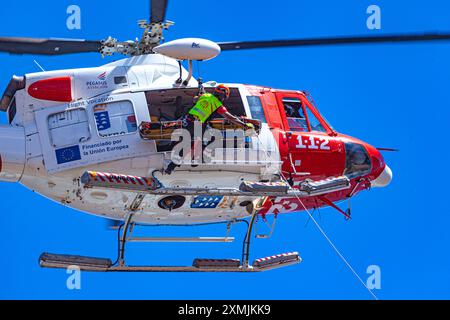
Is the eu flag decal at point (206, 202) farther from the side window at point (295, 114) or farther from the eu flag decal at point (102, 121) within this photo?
the eu flag decal at point (102, 121)

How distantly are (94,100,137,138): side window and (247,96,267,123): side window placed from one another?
1.94 m

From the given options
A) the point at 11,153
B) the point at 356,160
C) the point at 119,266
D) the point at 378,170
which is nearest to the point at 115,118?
the point at 11,153

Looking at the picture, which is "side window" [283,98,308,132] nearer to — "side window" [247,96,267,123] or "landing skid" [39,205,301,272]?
"side window" [247,96,267,123]

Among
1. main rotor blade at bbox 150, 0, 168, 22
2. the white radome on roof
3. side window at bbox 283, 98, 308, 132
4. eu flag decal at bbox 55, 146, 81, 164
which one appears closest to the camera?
the white radome on roof

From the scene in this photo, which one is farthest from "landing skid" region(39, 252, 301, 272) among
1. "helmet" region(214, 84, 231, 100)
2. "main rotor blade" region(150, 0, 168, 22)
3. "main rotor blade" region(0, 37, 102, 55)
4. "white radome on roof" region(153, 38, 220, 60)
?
"main rotor blade" region(150, 0, 168, 22)

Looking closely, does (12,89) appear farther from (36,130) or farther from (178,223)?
(178,223)

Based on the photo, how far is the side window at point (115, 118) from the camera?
1619 cm

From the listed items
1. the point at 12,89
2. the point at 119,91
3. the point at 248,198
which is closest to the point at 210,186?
the point at 248,198

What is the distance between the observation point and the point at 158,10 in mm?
16609

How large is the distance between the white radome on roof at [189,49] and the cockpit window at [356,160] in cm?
305

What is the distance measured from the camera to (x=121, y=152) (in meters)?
16.1

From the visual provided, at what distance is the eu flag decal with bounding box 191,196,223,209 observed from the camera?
55.8ft

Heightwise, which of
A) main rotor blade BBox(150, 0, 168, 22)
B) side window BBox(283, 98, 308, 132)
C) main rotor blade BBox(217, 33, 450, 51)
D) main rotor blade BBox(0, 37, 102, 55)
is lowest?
side window BBox(283, 98, 308, 132)

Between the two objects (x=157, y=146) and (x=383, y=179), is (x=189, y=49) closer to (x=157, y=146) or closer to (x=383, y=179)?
(x=157, y=146)
